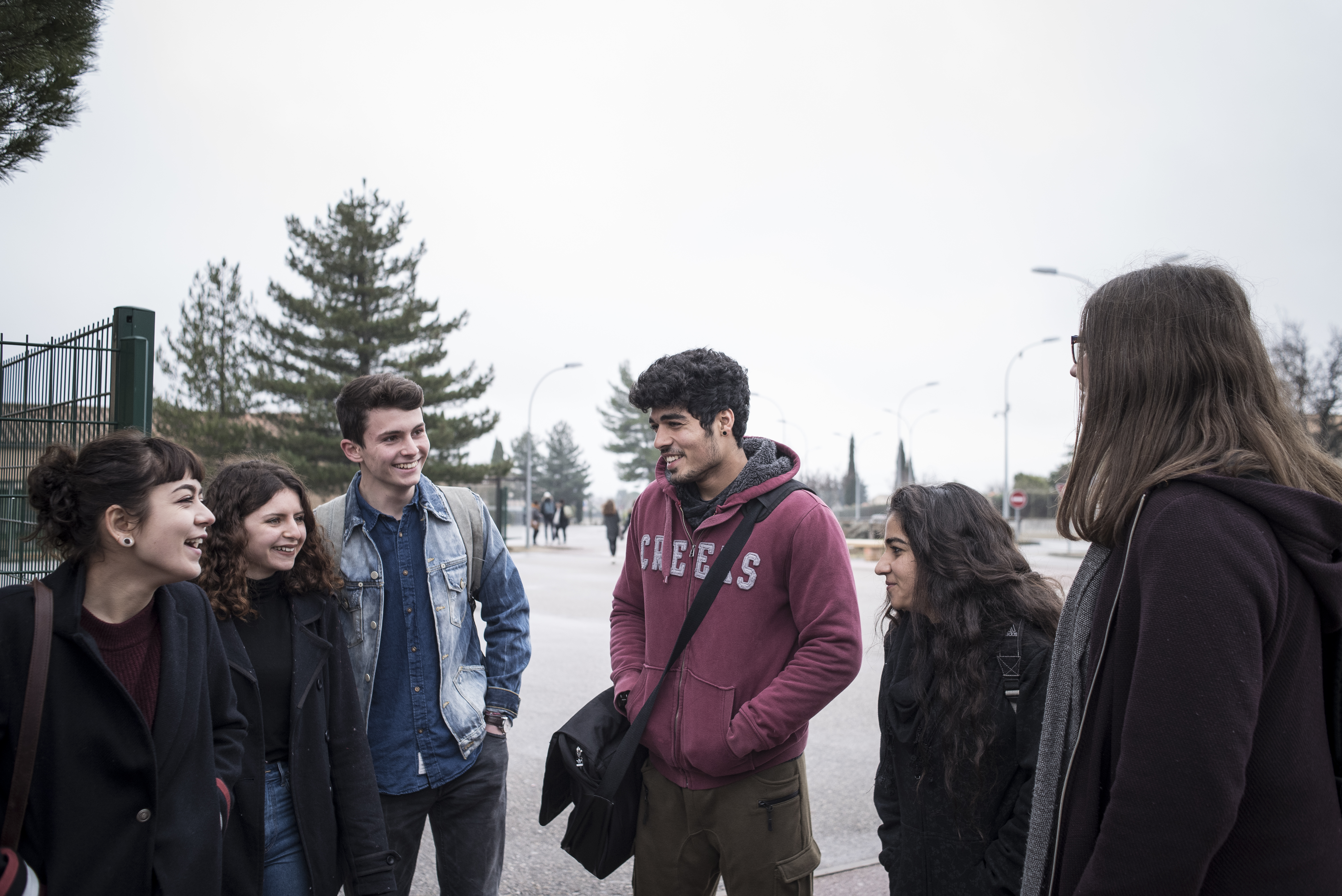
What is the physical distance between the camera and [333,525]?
9.68ft

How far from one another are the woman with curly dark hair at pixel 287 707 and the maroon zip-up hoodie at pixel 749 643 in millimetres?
862

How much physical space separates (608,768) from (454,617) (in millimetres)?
787

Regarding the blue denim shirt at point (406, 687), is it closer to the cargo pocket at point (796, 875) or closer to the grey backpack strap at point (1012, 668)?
the cargo pocket at point (796, 875)

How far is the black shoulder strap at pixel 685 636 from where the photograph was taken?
2510mm

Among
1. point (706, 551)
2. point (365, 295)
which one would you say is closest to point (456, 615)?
point (706, 551)

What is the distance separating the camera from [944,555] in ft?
8.78

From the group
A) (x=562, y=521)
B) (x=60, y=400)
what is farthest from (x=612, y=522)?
(x=60, y=400)

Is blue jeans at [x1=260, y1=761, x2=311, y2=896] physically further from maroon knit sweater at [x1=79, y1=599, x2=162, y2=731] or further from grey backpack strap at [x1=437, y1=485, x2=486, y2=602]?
grey backpack strap at [x1=437, y1=485, x2=486, y2=602]

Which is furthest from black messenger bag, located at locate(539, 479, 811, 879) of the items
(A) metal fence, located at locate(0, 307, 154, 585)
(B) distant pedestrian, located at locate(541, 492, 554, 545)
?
(B) distant pedestrian, located at locate(541, 492, 554, 545)

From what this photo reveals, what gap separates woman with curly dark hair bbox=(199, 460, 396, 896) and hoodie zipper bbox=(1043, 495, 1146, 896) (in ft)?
6.14

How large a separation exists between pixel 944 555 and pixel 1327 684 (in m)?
1.28

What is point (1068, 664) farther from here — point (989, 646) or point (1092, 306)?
point (989, 646)

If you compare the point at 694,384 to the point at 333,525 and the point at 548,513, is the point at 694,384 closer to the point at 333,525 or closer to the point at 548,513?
the point at 333,525

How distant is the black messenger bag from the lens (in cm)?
252
